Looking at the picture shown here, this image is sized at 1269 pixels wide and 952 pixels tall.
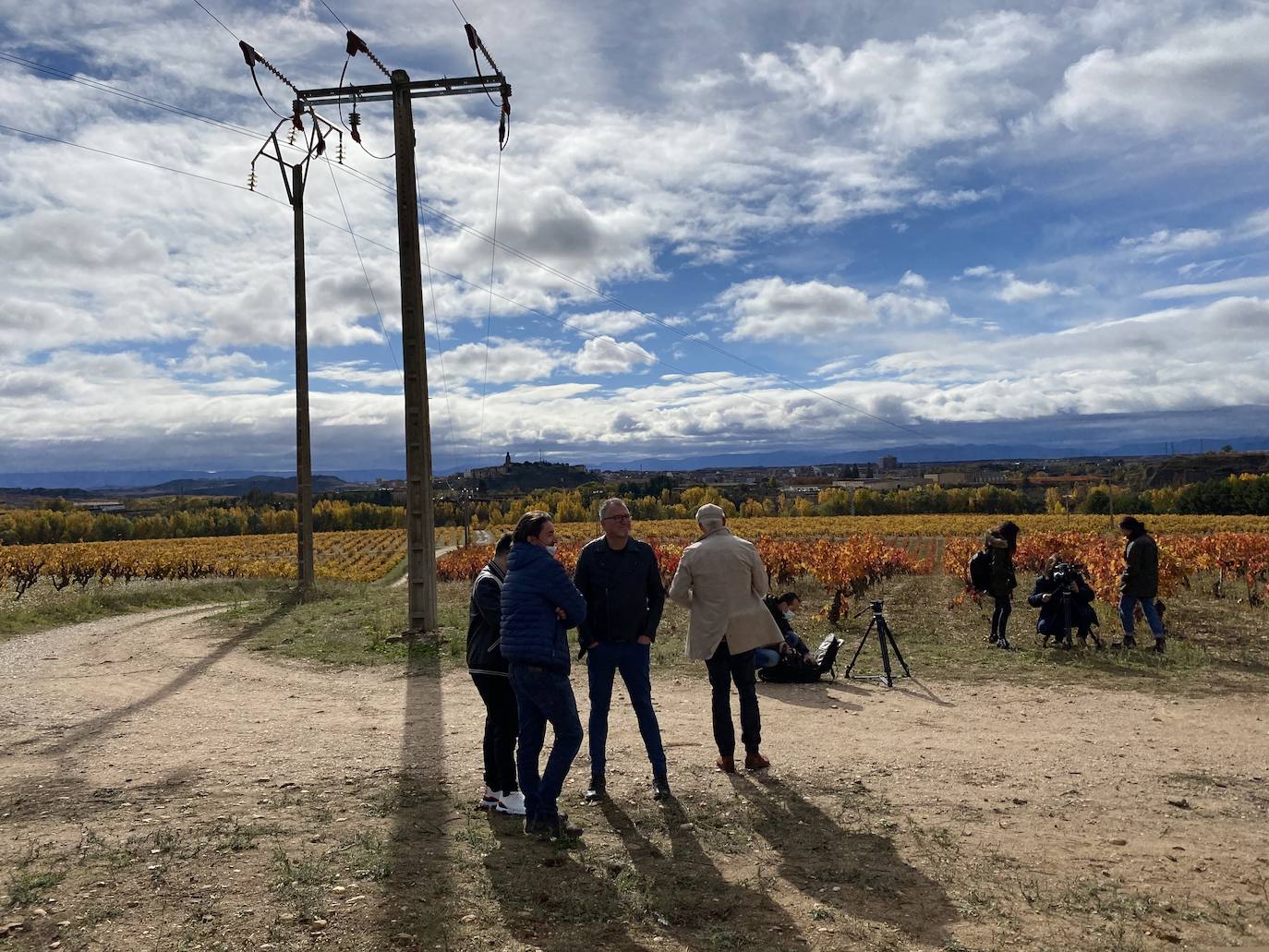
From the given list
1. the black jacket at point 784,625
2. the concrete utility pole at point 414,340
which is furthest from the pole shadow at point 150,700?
the black jacket at point 784,625

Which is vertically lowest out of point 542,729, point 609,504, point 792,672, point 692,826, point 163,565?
point 163,565

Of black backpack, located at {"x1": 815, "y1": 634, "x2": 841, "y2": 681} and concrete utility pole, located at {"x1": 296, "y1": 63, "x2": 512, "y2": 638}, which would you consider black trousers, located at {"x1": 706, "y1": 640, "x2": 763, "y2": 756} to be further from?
concrete utility pole, located at {"x1": 296, "y1": 63, "x2": 512, "y2": 638}

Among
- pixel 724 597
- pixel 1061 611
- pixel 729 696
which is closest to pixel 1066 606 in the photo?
pixel 1061 611

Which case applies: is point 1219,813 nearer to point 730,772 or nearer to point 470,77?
point 730,772

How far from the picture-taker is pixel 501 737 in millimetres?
5914

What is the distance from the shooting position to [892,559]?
24484 millimetres

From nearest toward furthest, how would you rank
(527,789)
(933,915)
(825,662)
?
1. (933,915)
2. (527,789)
3. (825,662)

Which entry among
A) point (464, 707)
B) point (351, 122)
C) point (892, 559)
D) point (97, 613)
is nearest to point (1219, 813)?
point (464, 707)

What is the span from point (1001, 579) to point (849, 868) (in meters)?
8.85

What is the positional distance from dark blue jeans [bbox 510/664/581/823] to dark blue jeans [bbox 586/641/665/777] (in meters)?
0.59

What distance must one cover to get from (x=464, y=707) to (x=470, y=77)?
34.5 feet

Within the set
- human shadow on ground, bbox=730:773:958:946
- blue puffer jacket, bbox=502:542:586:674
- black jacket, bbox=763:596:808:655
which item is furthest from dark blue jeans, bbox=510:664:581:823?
black jacket, bbox=763:596:808:655

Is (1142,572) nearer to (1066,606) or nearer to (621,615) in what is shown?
(1066,606)

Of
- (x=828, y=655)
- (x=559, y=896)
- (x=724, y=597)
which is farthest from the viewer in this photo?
(x=828, y=655)
